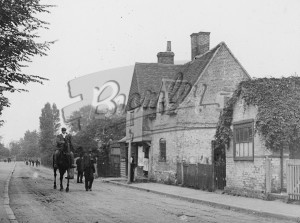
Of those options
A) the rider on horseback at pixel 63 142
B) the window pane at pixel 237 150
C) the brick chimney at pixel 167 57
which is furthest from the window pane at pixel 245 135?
the brick chimney at pixel 167 57

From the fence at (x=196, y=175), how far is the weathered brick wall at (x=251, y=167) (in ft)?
4.58

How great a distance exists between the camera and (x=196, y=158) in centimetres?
2645

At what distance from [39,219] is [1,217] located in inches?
34.6

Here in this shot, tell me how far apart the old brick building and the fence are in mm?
1436

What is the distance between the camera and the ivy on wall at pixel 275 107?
53.0ft

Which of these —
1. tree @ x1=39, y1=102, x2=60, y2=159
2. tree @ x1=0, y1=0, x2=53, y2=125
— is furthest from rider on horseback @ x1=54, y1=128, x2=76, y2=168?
tree @ x1=39, y1=102, x2=60, y2=159

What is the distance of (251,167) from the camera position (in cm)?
1752

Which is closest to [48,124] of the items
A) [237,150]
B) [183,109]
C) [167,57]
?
[167,57]

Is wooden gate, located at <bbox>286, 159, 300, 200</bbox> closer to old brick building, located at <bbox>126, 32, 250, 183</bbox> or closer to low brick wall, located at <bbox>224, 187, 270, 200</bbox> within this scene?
low brick wall, located at <bbox>224, 187, 270, 200</bbox>

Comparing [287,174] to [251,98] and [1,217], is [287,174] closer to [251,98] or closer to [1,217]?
[251,98]

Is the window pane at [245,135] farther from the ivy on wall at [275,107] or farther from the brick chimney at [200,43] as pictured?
the brick chimney at [200,43]

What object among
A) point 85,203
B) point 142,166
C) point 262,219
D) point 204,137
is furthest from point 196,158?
point 262,219

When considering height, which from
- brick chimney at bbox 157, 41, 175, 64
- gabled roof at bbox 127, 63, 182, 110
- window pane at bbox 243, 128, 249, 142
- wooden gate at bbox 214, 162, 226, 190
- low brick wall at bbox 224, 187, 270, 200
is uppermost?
brick chimney at bbox 157, 41, 175, 64

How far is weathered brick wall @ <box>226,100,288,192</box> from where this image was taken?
16.4m
